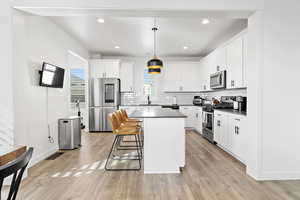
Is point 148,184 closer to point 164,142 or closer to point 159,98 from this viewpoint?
point 164,142

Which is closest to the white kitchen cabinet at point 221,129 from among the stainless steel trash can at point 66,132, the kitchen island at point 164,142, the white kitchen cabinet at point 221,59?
the white kitchen cabinet at point 221,59

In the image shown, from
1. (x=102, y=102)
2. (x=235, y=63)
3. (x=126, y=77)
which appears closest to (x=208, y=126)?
(x=235, y=63)

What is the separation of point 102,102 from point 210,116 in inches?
138

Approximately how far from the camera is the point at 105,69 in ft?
19.6

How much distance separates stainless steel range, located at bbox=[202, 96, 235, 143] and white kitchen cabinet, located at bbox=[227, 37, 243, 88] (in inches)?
20.9

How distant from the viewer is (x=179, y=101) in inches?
267

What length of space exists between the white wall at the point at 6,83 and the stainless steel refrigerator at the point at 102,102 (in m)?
3.42

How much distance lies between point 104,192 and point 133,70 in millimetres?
4893

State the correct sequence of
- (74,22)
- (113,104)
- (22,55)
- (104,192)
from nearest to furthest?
(104,192) → (22,55) → (74,22) → (113,104)

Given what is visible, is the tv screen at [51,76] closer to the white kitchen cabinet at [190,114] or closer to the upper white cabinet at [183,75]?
the upper white cabinet at [183,75]

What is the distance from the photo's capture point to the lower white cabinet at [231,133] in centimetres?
307

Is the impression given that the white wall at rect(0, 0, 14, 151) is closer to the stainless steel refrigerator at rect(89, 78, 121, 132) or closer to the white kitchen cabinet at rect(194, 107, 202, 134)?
the stainless steel refrigerator at rect(89, 78, 121, 132)

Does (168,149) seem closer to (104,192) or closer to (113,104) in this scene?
(104,192)

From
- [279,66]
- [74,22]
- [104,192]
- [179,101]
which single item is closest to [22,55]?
[74,22]
